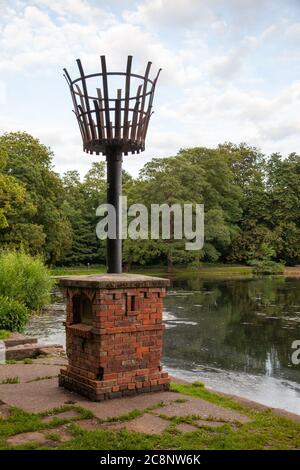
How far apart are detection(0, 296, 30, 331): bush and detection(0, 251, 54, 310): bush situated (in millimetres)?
2820

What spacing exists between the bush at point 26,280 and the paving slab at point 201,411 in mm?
9621

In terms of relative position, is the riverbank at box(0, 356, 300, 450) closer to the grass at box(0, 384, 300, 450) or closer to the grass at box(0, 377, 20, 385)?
the grass at box(0, 384, 300, 450)

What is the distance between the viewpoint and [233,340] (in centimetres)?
1202

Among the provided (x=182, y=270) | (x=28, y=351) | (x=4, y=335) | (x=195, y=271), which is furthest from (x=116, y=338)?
(x=182, y=270)

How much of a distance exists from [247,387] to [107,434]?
4490 millimetres

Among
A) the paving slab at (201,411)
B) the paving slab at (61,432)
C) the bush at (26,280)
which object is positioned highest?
the bush at (26,280)

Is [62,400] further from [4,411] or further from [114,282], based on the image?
[114,282]

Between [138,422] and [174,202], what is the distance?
31591 millimetres

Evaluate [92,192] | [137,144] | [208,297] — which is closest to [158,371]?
[137,144]

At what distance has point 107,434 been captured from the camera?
4008mm

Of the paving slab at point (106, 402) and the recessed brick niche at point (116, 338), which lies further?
the recessed brick niche at point (116, 338)

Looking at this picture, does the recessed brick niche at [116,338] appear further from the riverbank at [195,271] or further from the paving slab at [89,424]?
the riverbank at [195,271]

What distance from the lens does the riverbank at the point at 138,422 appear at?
3.87m

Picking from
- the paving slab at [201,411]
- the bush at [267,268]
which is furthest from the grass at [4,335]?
the bush at [267,268]
